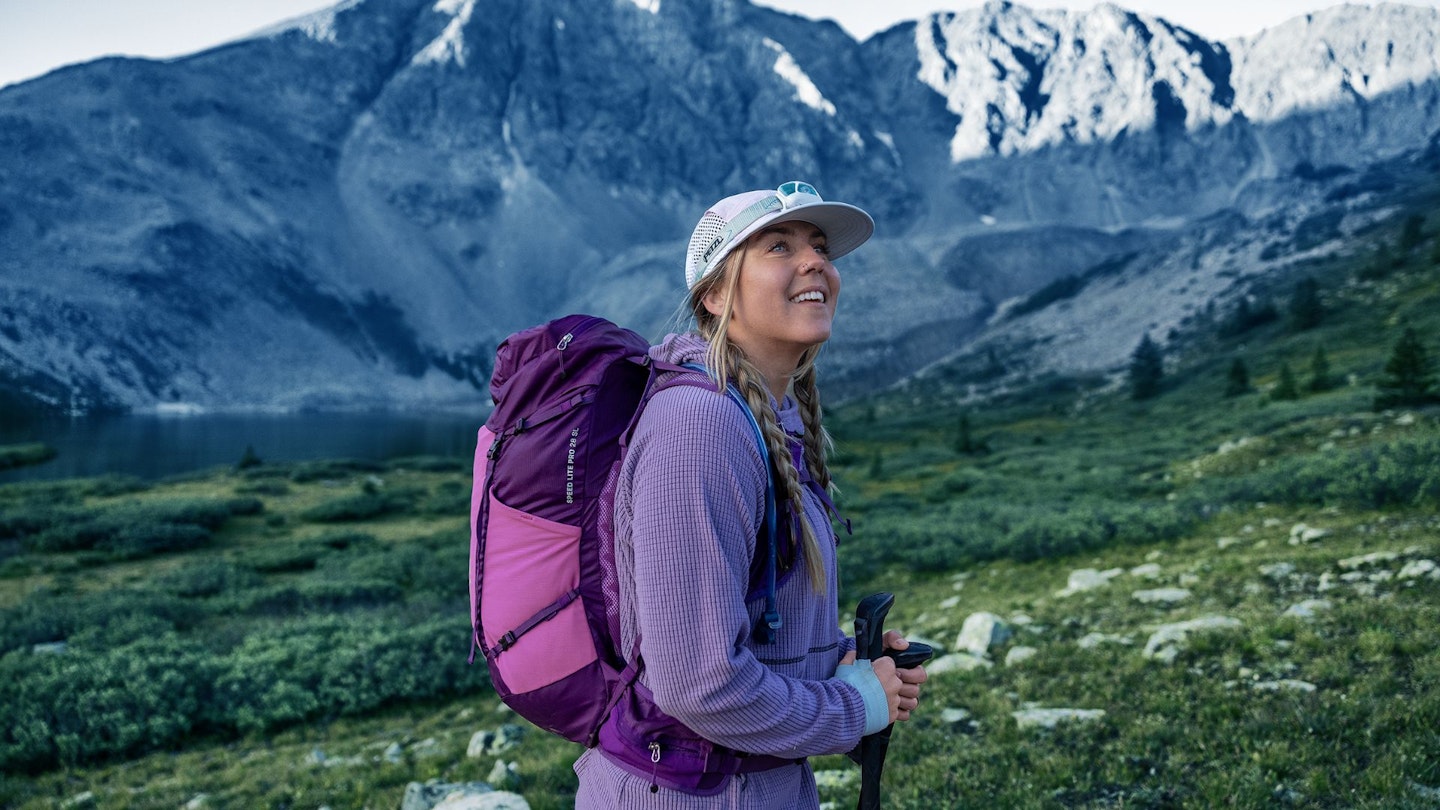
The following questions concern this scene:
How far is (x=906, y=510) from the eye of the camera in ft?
88.4

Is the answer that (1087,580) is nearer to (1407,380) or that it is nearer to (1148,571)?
(1148,571)

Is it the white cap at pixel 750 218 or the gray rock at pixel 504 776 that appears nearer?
the white cap at pixel 750 218

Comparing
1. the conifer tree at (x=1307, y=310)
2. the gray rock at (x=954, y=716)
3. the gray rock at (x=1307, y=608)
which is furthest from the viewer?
the conifer tree at (x=1307, y=310)

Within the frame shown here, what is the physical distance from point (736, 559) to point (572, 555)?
0.53 metres

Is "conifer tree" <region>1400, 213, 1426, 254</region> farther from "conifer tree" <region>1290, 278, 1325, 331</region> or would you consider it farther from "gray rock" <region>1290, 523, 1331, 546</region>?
"gray rock" <region>1290, 523, 1331, 546</region>

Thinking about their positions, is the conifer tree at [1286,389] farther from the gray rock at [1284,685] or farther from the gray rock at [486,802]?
the gray rock at [486,802]

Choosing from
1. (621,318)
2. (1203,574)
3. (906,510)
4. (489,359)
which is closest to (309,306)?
(489,359)

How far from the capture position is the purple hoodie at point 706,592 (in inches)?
82.6

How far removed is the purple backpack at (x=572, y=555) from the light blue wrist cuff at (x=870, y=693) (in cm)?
34

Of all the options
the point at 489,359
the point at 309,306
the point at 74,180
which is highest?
the point at 74,180

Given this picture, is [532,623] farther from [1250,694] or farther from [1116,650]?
[1116,650]

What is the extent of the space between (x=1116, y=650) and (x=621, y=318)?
17990 cm

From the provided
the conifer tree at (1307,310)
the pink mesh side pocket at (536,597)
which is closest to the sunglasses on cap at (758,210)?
the pink mesh side pocket at (536,597)

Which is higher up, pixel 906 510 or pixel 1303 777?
pixel 1303 777
